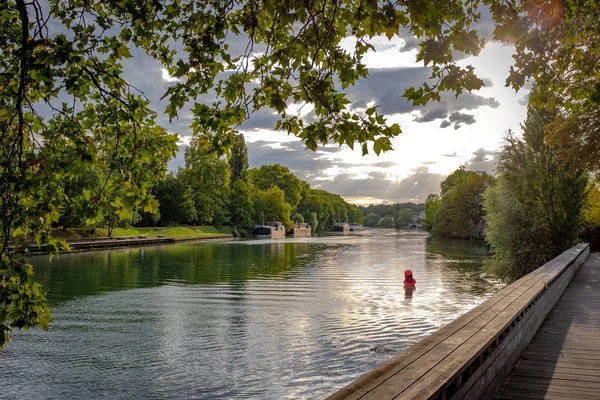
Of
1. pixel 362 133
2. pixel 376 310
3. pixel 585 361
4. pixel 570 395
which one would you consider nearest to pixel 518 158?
pixel 376 310

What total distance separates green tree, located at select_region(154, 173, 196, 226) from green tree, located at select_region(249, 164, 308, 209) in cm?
3814

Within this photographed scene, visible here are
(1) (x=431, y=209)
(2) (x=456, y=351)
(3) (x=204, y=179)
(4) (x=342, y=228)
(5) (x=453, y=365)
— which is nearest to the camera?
(5) (x=453, y=365)

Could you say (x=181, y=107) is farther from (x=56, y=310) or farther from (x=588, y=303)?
(x=56, y=310)

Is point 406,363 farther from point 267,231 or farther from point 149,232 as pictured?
point 267,231

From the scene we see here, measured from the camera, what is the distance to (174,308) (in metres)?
16.5

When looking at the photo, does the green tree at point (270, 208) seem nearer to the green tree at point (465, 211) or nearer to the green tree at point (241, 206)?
the green tree at point (241, 206)

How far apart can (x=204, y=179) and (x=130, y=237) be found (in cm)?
2369

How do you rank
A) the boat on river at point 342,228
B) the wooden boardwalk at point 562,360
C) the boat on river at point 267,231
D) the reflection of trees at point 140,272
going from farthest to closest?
the boat on river at point 342,228 → the boat on river at point 267,231 → the reflection of trees at point 140,272 → the wooden boardwalk at point 562,360

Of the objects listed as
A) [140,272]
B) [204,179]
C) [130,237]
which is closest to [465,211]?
[204,179]

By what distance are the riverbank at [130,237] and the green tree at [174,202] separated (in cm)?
253

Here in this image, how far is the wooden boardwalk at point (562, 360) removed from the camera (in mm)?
5676

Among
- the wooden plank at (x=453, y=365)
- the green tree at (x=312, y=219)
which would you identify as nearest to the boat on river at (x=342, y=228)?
the green tree at (x=312, y=219)

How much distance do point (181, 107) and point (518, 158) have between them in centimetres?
2133

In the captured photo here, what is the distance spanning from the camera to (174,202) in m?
71.2
